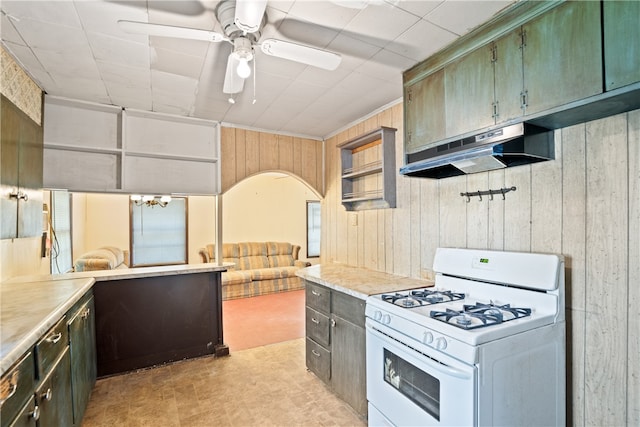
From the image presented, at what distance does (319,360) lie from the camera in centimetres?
277

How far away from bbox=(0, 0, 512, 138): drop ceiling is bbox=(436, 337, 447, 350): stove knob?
5.48ft

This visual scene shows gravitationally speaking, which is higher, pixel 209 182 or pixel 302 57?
pixel 302 57

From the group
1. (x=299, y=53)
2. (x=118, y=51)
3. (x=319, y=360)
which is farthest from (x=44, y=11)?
(x=319, y=360)

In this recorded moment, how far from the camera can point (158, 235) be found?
267 inches

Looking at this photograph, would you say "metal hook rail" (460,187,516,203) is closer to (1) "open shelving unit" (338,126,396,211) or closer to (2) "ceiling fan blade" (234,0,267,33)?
(1) "open shelving unit" (338,126,396,211)

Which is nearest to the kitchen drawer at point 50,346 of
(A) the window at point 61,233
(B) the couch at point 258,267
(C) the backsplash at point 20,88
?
(C) the backsplash at point 20,88

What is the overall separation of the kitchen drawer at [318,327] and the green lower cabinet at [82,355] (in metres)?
1.69

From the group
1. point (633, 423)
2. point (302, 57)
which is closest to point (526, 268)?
point (633, 423)

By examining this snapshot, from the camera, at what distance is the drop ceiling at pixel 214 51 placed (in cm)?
168

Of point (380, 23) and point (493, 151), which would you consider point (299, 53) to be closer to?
point (380, 23)

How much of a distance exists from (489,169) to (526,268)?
0.67 m

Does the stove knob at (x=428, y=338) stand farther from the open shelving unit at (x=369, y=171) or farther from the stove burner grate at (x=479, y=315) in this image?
the open shelving unit at (x=369, y=171)

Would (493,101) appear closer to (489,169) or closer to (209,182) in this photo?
(489,169)

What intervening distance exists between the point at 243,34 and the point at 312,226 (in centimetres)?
657
